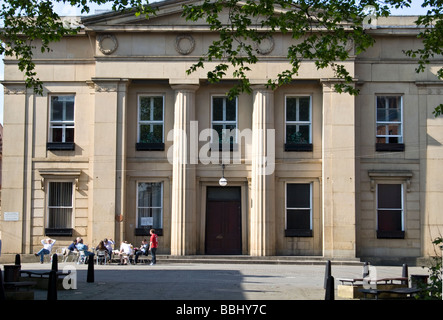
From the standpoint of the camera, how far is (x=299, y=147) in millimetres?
34938

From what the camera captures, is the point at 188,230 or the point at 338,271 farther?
the point at 188,230

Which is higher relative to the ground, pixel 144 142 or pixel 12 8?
pixel 12 8

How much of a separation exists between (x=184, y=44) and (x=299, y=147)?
22.2 feet

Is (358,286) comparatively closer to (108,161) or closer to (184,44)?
(108,161)

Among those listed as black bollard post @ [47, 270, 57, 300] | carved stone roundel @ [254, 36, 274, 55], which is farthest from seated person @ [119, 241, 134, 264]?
black bollard post @ [47, 270, 57, 300]

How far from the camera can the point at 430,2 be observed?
19359 millimetres

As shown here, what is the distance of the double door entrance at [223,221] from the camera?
3512 cm

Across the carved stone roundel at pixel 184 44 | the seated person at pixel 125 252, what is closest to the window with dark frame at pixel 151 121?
the carved stone roundel at pixel 184 44

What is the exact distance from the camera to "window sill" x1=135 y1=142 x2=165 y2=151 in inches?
1380

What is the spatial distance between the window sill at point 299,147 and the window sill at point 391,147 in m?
2.99

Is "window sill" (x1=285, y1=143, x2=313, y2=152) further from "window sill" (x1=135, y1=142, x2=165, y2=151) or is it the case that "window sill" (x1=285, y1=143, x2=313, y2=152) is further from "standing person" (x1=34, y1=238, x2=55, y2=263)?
"standing person" (x1=34, y1=238, x2=55, y2=263)

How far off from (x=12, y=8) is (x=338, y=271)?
15286 mm

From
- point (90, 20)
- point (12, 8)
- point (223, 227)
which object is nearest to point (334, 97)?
point (223, 227)

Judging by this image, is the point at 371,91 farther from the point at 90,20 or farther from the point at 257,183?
the point at 90,20
